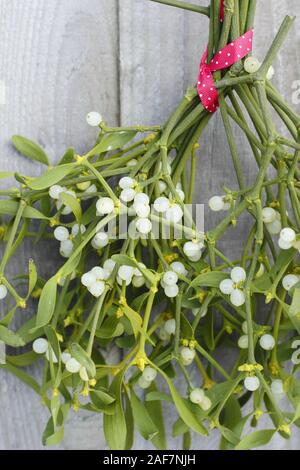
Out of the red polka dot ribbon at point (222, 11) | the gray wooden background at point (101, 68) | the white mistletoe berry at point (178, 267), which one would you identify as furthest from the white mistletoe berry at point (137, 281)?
the red polka dot ribbon at point (222, 11)

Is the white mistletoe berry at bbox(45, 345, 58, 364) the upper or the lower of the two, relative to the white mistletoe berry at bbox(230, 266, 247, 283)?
lower

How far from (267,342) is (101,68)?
0.40 m

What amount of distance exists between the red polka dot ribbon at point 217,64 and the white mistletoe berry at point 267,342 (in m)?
0.25

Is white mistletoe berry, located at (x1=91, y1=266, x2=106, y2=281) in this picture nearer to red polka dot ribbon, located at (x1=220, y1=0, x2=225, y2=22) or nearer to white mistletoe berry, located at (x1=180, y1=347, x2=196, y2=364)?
white mistletoe berry, located at (x1=180, y1=347, x2=196, y2=364)

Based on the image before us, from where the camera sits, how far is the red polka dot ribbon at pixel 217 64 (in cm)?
74

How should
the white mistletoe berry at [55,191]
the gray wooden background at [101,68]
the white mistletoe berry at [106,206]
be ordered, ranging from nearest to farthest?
1. the white mistletoe berry at [106,206]
2. the white mistletoe berry at [55,191]
3. the gray wooden background at [101,68]

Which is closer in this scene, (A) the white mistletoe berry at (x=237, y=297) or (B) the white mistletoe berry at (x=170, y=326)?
(A) the white mistletoe berry at (x=237, y=297)

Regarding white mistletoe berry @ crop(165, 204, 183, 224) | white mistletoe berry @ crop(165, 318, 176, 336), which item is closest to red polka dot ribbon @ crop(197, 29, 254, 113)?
white mistletoe berry @ crop(165, 204, 183, 224)

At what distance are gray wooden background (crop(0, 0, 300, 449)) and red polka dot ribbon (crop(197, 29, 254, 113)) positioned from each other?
5.6 inches

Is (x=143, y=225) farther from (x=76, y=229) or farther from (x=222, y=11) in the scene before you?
(x=222, y=11)

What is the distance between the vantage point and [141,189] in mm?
710

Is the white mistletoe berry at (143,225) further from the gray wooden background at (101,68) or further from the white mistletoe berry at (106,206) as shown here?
the gray wooden background at (101,68)

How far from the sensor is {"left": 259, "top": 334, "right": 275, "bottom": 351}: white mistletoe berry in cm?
77

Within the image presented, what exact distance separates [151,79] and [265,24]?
6.4 inches
